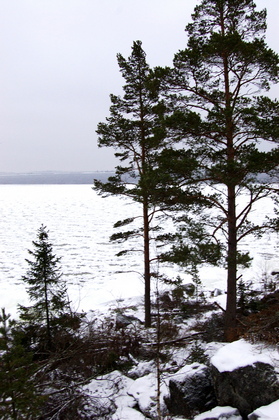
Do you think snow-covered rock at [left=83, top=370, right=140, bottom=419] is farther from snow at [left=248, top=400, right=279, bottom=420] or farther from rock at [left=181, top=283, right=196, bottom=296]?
rock at [left=181, top=283, right=196, bottom=296]

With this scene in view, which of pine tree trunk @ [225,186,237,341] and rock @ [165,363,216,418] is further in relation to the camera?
pine tree trunk @ [225,186,237,341]

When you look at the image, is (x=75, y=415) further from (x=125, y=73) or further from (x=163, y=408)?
(x=125, y=73)

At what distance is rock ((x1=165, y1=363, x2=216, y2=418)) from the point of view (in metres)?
6.04

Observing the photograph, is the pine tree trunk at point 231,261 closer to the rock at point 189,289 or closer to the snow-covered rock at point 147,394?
the snow-covered rock at point 147,394

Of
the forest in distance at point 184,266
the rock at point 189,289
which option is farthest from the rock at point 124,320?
the rock at point 189,289

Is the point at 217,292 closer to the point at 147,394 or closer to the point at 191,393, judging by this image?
the point at 147,394

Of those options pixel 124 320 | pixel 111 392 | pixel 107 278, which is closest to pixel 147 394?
pixel 111 392

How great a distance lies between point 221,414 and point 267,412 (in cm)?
100

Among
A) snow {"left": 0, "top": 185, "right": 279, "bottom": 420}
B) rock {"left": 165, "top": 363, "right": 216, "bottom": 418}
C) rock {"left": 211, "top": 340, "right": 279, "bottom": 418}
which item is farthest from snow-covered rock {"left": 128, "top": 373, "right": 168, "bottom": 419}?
rock {"left": 211, "top": 340, "right": 279, "bottom": 418}

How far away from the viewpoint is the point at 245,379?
5422mm

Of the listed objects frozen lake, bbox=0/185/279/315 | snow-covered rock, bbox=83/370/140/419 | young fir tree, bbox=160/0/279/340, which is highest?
young fir tree, bbox=160/0/279/340

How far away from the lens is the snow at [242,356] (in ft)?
18.3

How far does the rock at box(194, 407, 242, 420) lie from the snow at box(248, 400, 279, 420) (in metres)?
0.54

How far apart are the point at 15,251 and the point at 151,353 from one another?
22604mm
